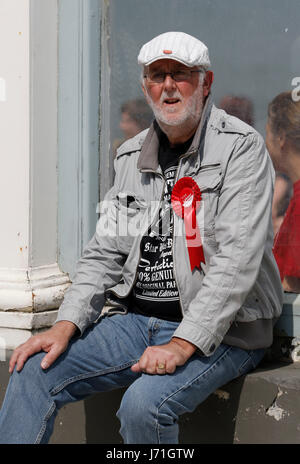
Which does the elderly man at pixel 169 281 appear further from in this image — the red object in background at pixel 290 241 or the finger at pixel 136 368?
the red object in background at pixel 290 241

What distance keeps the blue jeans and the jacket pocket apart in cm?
31

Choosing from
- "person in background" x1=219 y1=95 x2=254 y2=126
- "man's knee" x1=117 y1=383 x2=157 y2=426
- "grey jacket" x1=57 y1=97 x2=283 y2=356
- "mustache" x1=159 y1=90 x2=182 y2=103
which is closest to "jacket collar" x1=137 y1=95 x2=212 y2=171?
"grey jacket" x1=57 y1=97 x2=283 y2=356

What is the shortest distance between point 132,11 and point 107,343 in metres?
1.80

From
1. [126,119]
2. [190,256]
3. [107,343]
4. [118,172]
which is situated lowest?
[107,343]

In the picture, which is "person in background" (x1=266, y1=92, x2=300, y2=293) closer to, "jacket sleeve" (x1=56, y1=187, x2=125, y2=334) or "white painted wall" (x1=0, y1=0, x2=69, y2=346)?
"jacket sleeve" (x1=56, y1=187, x2=125, y2=334)

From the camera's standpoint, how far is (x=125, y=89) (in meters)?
3.58

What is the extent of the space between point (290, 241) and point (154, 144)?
847mm

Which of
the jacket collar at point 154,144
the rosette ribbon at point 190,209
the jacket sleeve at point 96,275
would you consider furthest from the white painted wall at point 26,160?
the rosette ribbon at point 190,209

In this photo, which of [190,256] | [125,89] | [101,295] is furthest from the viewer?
[125,89]

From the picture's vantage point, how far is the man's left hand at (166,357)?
92.9 inches

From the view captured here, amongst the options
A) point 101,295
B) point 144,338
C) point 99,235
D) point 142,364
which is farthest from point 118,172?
point 142,364

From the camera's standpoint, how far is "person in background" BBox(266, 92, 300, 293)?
10.5 feet

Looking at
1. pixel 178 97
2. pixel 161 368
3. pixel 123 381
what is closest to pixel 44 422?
pixel 123 381

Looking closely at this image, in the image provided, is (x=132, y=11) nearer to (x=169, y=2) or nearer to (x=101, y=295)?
(x=169, y=2)
